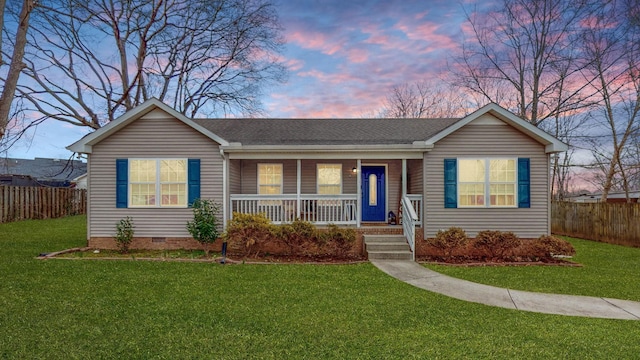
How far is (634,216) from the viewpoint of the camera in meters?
12.3

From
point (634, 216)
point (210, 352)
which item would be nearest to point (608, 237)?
point (634, 216)

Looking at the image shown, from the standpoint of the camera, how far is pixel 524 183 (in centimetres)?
1028

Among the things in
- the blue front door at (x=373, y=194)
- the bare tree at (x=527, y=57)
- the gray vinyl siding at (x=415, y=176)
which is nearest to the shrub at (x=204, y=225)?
the blue front door at (x=373, y=194)

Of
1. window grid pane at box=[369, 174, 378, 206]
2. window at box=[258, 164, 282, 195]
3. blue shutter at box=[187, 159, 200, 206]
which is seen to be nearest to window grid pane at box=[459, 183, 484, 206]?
window grid pane at box=[369, 174, 378, 206]

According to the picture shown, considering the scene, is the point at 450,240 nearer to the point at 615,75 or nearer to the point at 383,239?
the point at 383,239

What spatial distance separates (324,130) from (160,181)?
5.70m

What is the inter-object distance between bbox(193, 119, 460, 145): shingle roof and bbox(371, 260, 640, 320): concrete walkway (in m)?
4.85

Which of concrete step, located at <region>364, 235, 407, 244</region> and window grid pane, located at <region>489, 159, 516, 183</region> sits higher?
window grid pane, located at <region>489, 159, 516, 183</region>

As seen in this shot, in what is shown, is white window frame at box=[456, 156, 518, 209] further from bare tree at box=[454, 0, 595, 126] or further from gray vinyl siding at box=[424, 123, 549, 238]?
bare tree at box=[454, 0, 595, 126]

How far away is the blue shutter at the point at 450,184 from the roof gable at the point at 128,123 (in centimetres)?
653

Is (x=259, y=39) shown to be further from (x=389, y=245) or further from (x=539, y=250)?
(x=539, y=250)

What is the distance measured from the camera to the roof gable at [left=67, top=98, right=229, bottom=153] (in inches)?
393

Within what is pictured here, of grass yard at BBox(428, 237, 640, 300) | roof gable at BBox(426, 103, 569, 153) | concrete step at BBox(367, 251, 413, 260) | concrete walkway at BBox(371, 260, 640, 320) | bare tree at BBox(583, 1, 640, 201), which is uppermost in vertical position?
bare tree at BBox(583, 1, 640, 201)

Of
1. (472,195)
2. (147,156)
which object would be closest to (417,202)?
(472,195)
